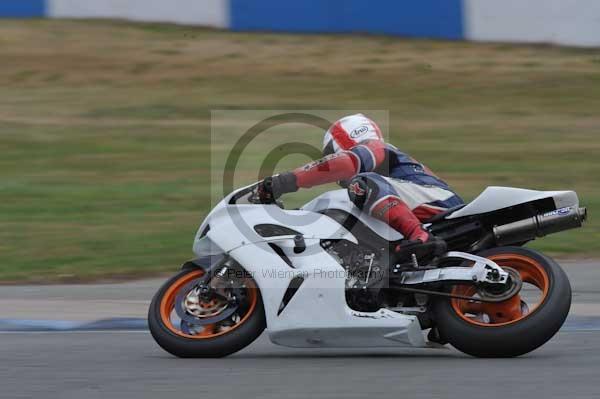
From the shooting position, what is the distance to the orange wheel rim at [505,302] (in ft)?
21.1

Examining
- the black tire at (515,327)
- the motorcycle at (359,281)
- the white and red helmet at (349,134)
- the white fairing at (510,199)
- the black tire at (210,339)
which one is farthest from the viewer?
the white and red helmet at (349,134)

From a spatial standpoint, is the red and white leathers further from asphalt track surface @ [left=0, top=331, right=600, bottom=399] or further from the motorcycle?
asphalt track surface @ [left=0, top=331, right=600, bottom=399]

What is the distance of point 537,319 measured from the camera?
6.24 metres

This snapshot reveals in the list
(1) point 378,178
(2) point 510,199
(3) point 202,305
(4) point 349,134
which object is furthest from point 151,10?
(2) point 510,199

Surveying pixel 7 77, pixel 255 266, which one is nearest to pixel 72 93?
pixel 7 77

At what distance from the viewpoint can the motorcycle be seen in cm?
642

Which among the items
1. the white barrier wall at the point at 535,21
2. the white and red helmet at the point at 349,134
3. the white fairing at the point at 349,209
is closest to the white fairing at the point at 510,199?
the white fairing at the point at 349,209

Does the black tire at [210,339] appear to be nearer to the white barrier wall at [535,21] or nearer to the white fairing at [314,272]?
the white fairing at [314,272]

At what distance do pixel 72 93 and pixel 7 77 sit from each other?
1.84 meters

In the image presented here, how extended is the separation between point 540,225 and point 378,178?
3.20ft

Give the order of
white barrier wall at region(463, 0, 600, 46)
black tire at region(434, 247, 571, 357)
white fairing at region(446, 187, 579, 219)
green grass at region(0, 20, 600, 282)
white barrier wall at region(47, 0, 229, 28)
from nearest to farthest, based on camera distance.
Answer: black tire at region(434, 247, 571, 357), white fairing at region(446, 187, 579, 219), green grass at region(0, 20, 600, 282), white barrier wall at region(463, 0, 600, 46), white barrier wall at region(47, 0, 229, 28)

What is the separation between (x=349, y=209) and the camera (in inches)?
264

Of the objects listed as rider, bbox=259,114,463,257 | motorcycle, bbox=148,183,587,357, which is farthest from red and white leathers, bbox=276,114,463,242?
motorcycle, bbox=148,183,587,357

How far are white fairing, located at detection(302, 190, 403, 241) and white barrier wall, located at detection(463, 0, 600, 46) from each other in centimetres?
1482
